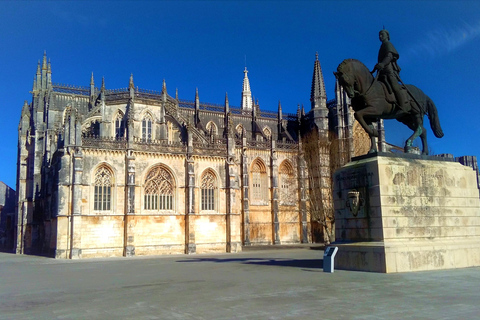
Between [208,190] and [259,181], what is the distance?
9692mm

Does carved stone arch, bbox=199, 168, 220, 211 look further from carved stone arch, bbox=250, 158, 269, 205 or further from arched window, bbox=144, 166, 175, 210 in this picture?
carved stone arch, bbox=250, 158, 269, 205

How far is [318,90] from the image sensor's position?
58.2 metres

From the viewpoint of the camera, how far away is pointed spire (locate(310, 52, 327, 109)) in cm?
5769

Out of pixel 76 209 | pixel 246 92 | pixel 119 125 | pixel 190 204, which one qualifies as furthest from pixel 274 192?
pixel 246 92

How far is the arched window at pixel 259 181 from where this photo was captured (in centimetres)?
4962

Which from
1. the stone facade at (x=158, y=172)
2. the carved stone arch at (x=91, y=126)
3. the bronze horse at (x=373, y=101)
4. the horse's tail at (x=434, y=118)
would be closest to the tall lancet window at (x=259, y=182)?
the stone facade at (x=158, y=172)

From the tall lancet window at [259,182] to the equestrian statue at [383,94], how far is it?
32.2 metres

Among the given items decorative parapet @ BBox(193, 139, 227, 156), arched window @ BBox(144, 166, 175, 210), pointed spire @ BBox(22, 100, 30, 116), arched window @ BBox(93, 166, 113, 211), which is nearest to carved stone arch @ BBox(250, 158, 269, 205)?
decorative parapet @ BBox(193, 139, 227, 156)

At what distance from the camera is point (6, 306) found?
1084cm

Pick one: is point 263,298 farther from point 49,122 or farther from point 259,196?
point 49,122

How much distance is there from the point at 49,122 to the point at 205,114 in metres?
19.0

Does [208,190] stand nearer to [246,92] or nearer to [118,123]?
[118,123]

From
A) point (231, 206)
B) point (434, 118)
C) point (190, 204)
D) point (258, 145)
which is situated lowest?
point (231, 206)

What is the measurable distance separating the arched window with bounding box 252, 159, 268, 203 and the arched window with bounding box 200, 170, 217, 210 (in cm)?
870
